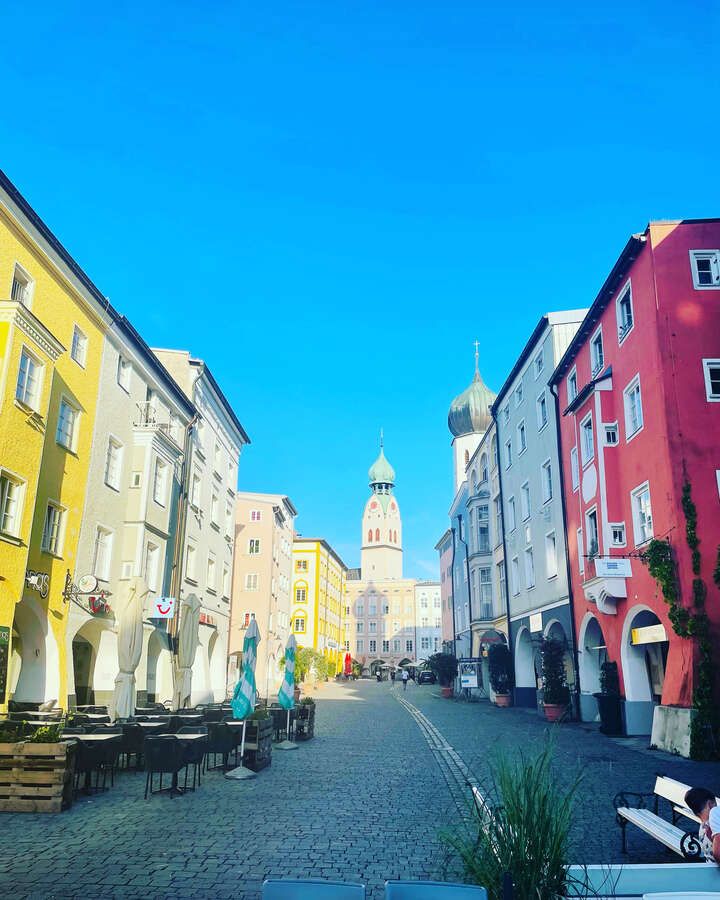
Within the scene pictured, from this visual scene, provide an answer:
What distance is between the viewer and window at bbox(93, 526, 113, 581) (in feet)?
75.1

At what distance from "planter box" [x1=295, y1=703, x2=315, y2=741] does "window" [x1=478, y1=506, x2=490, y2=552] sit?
23680 millimetres

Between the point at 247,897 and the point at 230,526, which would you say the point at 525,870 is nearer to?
the point at 247,897

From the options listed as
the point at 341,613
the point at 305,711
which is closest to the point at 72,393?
the point at 305,711

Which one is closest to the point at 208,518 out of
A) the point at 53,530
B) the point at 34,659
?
the point at 53,530

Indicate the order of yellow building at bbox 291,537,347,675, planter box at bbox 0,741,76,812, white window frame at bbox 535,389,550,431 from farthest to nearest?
yellow building at bbox 291,537,347,675, white window frame at bbox 535,389,550,431, planter box at bbox 0,741,76,812

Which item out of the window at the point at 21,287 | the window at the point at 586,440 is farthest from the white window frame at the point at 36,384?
the window at the point at 586,440

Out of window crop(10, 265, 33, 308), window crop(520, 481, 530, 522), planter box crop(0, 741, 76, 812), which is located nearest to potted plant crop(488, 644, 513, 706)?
window crop(520, 481, 530, 522)

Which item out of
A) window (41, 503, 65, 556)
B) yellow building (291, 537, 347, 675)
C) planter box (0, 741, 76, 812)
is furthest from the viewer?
yellow building (291, 537, 347, 675)

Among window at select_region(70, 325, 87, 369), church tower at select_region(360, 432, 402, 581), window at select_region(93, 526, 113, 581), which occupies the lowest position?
window at select_region(93, 526, 113, 581)

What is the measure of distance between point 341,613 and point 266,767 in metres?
87.7

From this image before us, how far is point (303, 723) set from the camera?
19750 mm

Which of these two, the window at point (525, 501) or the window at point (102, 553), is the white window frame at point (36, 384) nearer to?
the window at point (102, 553)

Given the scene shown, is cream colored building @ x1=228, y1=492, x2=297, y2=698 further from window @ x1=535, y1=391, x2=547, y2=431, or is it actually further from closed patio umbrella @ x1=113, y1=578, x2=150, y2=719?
closed patio umbrella @ x1=113, y1=578, x2=150, y2=719

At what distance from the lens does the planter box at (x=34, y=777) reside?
9805 mm
